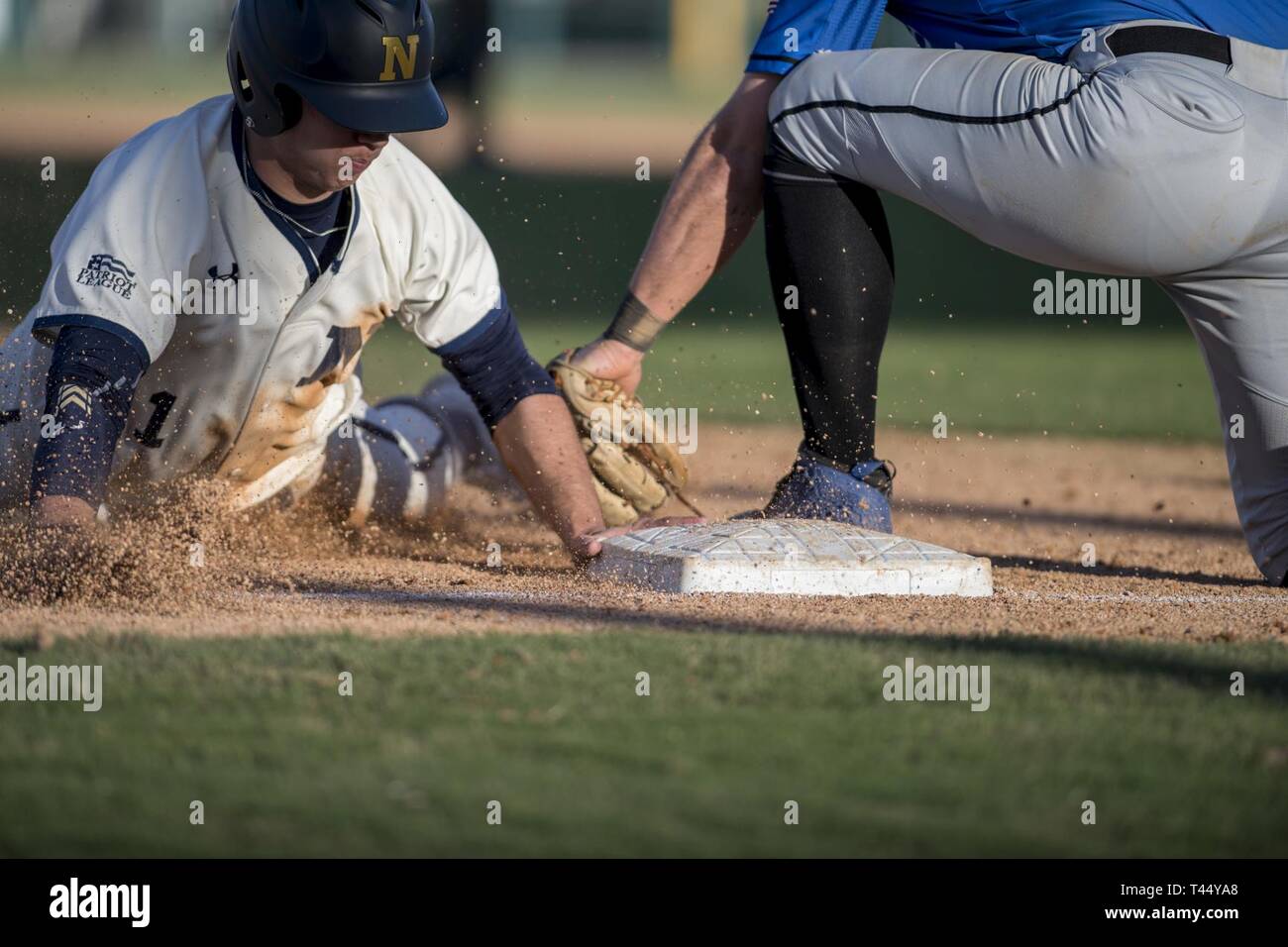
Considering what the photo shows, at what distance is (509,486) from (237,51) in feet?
6.65

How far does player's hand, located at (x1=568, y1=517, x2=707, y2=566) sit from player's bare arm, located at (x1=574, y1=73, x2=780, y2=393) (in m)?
0.65

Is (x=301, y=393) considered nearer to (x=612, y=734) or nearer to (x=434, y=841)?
(x=612, y=734)

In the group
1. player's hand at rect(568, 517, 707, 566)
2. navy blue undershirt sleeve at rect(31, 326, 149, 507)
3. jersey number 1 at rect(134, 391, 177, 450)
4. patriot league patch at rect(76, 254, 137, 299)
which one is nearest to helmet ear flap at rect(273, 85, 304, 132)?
patriot league patch at rect(76, 254, 137, 299)

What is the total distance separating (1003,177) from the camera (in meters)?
3.70

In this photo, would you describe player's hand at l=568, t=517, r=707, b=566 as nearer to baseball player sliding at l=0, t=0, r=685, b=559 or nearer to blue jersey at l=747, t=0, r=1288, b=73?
baseball player sliding at l=0, t=0, r=685, b=559

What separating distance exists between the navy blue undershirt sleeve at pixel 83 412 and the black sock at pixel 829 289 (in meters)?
1.64

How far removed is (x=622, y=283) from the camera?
45.6 feet

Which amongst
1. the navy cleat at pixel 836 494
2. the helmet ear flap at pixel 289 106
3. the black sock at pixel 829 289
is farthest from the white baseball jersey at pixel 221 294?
the navy cleat at pixel 836 494

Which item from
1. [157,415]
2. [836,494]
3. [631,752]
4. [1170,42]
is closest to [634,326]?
[836,494]

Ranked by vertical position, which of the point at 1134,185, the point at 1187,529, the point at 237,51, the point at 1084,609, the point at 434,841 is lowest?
the point at 434,841

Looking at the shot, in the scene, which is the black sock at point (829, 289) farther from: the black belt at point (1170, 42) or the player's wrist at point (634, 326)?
the black belt at point (1170, 42)

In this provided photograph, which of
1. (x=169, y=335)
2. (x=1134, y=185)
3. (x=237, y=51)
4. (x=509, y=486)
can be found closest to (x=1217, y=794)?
(x=1134, y=185)

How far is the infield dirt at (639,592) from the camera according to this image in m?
3.40

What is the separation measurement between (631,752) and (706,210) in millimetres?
2260
